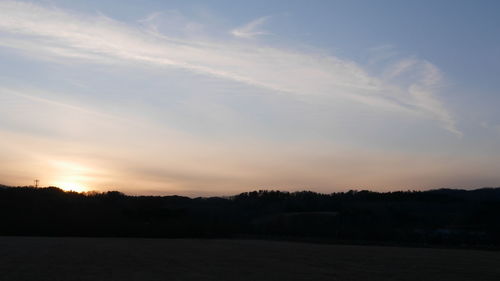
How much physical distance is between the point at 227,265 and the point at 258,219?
56045 mm

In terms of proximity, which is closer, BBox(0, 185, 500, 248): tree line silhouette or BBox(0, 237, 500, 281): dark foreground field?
BBox(0, 237, 500, 281): dark foreground field

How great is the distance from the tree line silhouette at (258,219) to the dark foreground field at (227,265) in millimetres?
17116

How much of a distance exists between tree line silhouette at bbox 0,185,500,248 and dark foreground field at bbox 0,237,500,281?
674 inches

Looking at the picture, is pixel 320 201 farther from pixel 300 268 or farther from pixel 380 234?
pixel 300 268

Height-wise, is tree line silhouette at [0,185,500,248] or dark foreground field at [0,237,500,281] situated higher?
tree line silhouette at [0,185,500,248]

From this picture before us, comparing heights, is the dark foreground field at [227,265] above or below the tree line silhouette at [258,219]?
below

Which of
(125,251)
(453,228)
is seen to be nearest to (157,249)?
(125,251)

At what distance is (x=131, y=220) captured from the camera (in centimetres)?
5678

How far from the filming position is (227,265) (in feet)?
82.2

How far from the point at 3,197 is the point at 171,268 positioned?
148ft

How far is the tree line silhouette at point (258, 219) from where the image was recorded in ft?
167

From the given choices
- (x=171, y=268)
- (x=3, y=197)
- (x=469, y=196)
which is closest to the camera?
(x=171, y=268)

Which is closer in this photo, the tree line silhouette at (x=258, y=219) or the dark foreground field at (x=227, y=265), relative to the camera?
the dark foreground field at (x=227, y=265)

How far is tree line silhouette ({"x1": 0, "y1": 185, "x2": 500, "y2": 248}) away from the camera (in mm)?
50750
